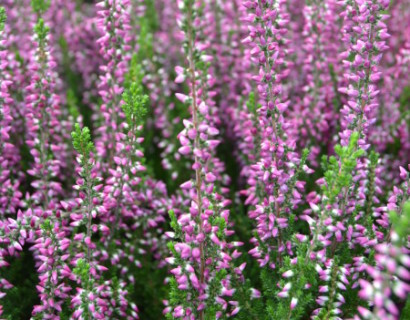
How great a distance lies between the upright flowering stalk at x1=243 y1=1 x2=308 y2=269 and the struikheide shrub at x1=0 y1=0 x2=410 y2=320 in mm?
12

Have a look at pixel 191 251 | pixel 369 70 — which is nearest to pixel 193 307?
pixel 191 251

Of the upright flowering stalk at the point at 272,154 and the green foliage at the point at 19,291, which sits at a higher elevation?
the upright flowering stalk at the point at 272,154

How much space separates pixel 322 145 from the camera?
455cm

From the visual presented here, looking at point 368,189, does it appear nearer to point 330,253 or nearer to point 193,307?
point 330,253

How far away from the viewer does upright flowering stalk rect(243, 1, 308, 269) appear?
2.62m

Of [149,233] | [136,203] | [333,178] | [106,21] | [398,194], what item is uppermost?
[106,21]

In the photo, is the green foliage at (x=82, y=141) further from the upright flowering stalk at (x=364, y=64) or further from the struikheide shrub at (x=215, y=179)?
the upright flowering stalk at (x=364, y=64)

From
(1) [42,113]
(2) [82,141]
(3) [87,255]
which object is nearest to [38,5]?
(1) [42,113]

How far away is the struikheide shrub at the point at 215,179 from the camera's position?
2.41m

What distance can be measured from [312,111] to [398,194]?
1.79m

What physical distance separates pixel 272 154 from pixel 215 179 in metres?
0.39

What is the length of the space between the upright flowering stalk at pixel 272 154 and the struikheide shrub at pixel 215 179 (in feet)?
0.04

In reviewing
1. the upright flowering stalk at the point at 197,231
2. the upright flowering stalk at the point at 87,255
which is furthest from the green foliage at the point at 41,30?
the upright flowering stalk at the point at 197,231

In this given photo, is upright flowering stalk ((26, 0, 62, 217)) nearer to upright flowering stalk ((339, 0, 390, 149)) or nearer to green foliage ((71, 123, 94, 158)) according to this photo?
green foliage ((71, 123, 94, 158))
